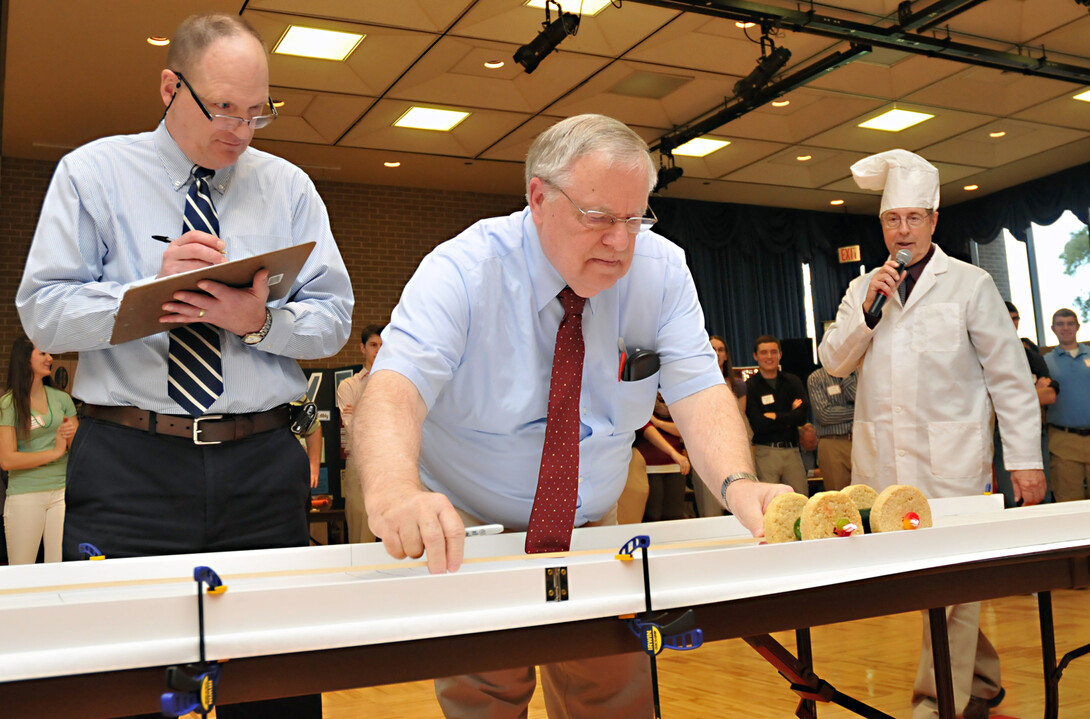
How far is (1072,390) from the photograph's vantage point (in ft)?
19.3

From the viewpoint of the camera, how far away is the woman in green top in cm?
461

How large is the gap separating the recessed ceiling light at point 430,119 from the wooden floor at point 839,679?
474cm

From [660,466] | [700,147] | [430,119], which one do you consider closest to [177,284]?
[660,466]

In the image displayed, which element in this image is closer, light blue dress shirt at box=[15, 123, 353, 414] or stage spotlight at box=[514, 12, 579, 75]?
light blue dress shirt at box=[15, 123, 353, 414]

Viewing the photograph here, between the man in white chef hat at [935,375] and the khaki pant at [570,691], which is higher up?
the man in white chef hat at [935,375]

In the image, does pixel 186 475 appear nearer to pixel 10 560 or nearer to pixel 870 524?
pixel 870 524

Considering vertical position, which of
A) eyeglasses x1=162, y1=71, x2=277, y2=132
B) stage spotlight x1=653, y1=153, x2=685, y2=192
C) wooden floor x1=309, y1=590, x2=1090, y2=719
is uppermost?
stage spotlight x1=653, y1=153, x2=685, y2=192

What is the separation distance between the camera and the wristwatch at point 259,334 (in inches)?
63.6

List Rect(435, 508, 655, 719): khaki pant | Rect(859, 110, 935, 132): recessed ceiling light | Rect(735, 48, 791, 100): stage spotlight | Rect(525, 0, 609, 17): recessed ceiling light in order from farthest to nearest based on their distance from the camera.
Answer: Rect(859, 110, 935, 132): recessed ceiling light < Rect(735, 48, 791, 100): stage spotlight < Rect(525, 0, 609, 17): recessed ceiling light < Rect(435, 508, 655, 719): khaki pant

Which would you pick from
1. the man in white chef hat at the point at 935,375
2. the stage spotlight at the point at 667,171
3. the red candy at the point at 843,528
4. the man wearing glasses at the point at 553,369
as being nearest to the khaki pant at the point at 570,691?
the man wearing glasses at the point at 553,369

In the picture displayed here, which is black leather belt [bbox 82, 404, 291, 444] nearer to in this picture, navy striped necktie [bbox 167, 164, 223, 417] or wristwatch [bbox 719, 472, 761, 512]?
navy striped necktie [bbox 167, 164, 223, 417]

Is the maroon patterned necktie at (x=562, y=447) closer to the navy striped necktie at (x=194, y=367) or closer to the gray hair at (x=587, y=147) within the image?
the gray hair at (x=587, y=147)

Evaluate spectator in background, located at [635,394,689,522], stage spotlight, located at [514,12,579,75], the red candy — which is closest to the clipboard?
the red candy

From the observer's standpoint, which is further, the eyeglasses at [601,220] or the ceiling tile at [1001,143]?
the ceiling tile at [1001,143]
